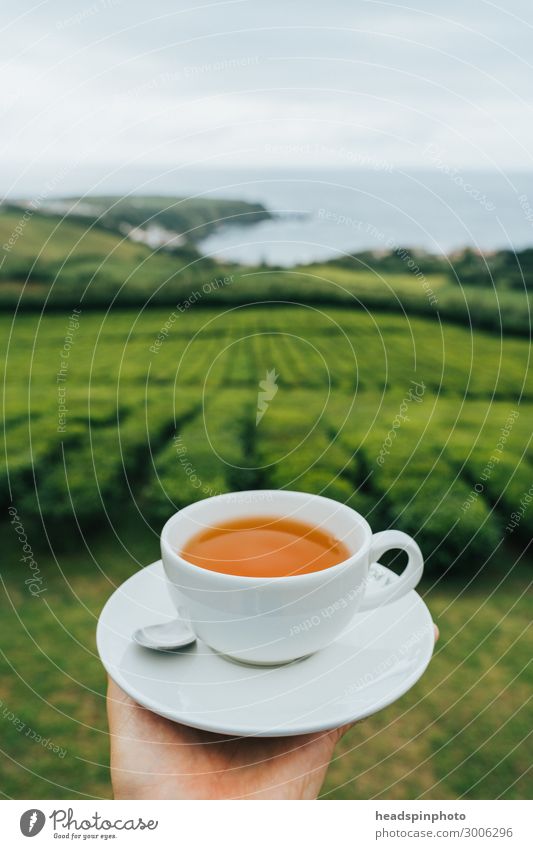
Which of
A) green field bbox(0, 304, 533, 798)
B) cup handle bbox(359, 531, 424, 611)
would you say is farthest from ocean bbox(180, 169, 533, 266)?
cup handle bbox(359, 531, 424, 611)

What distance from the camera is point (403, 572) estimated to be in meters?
0.57

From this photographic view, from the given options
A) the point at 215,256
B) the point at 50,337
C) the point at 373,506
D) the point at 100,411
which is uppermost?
the point at 215,256

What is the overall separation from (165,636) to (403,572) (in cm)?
19

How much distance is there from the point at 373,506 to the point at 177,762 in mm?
791

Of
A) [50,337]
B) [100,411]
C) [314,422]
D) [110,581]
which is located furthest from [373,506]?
[50,337]

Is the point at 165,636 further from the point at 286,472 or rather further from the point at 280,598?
the point at 286,472

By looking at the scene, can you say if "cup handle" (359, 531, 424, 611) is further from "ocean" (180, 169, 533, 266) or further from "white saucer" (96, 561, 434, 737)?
"ocean" (180, 169, 533, 266)

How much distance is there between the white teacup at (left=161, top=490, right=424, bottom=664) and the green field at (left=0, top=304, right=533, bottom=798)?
0.50 meters

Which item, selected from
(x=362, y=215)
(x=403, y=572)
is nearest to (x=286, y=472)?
(x=362, y=215)

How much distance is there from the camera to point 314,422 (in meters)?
1.48

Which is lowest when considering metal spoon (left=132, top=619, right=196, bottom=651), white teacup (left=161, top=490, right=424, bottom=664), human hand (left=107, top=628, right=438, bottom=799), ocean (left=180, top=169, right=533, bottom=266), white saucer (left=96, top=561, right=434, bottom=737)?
human hand (left=107, top=628, right=438, bottom=799)

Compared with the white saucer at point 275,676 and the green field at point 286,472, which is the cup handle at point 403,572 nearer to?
the white saucer at point 275,676

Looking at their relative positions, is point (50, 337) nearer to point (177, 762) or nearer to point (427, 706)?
point (427, 706)

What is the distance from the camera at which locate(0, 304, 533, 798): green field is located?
1035 mm
